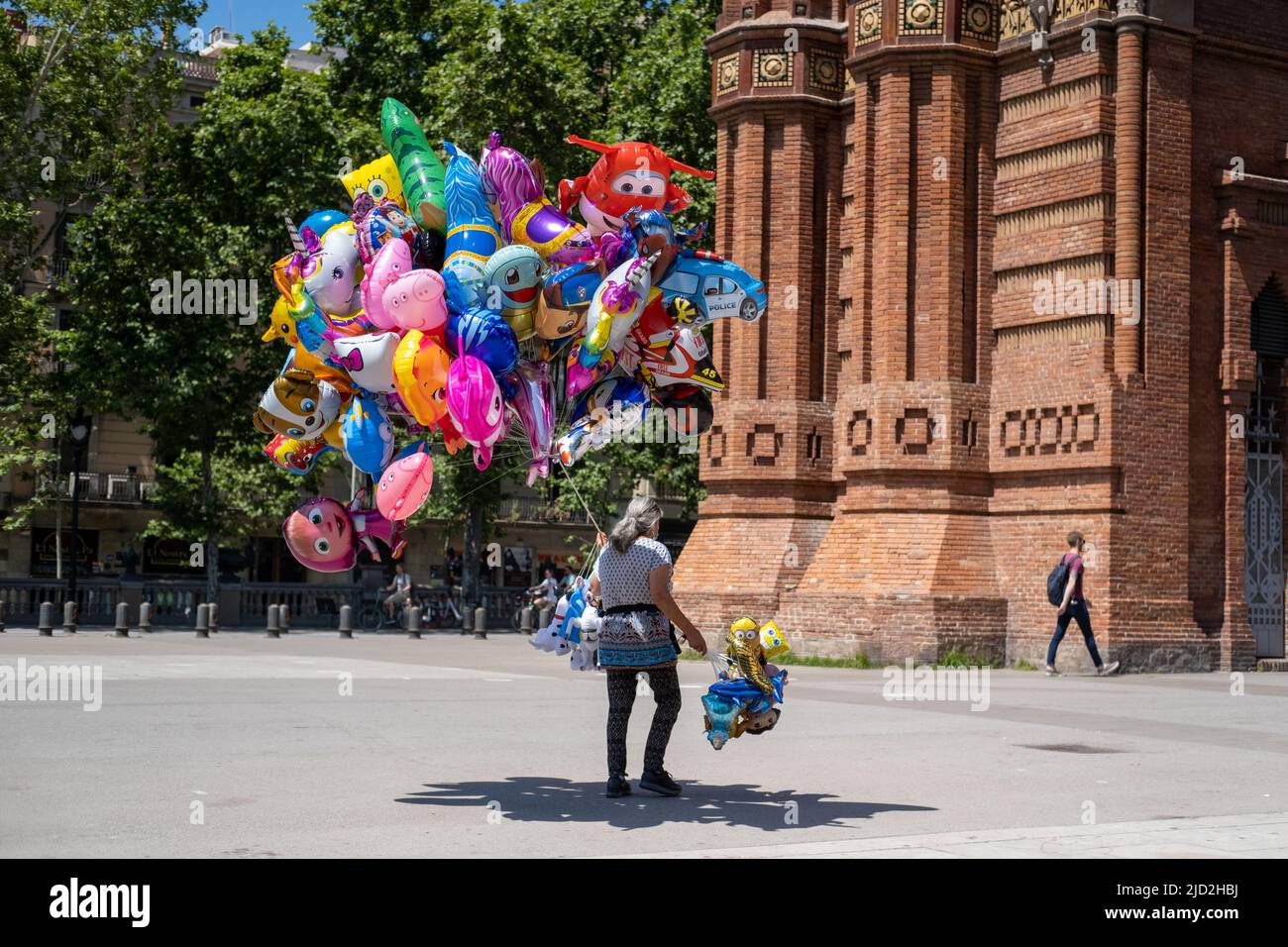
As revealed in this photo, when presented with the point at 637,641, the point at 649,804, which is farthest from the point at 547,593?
the point at 649,804

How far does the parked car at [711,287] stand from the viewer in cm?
1070

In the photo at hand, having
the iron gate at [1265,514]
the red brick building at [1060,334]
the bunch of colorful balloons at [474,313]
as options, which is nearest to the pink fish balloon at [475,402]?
the bunch of colorful balloons at [474,313]

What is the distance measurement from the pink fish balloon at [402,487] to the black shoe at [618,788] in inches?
85.5

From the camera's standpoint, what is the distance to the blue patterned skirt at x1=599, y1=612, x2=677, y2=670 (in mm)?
10086

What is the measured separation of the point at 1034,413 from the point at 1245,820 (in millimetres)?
14223

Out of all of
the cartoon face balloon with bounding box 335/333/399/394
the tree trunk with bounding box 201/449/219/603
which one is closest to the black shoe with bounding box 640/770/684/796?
the cartoon face balloon with bounding box 335/333/399/394

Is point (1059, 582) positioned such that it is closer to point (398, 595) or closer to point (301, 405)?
point (301, 405)

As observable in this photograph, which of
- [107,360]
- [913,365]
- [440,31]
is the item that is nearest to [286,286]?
[913,365]

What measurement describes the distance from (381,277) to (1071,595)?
13508 mm

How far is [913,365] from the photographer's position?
2391cm

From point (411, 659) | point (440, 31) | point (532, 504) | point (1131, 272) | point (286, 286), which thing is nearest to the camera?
point (286, 286)

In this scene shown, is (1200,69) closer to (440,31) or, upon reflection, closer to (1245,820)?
(1245,820)

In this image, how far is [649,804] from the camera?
32.5ft

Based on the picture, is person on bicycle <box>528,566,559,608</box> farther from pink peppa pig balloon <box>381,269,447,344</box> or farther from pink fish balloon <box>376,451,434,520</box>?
pink peppa pig balloon <box>381,269,447,344</box>
